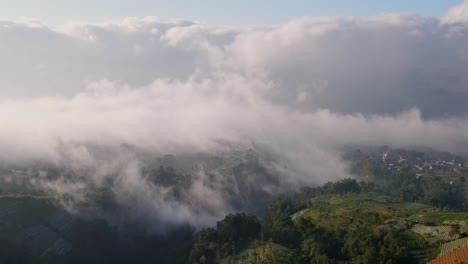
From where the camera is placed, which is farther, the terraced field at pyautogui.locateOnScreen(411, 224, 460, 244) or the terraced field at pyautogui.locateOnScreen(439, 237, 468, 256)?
the terraced field at pyautogui.locateOnScreen(411, 224, 460, 244)

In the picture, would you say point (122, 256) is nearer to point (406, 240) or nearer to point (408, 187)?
point (406, 240)

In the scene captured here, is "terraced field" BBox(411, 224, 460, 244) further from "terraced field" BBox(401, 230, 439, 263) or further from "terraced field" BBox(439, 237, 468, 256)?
"terraced field" BBox(439, 237, 468, 256)

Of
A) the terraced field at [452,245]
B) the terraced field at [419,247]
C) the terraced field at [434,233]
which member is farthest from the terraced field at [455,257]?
the terraced field at [434,233]

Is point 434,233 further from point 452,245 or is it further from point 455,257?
point 455,257

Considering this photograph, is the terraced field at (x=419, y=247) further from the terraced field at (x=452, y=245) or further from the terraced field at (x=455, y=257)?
the terraced field at (x=455, y=257)

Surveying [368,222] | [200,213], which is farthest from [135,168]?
[368,222]

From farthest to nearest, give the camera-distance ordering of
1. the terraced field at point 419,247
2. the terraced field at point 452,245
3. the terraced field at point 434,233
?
the terraced field at point 434,233 → the terraced field at point 419,247 → the terraced field at point 452,245

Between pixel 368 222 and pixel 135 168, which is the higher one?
pixel 135 168

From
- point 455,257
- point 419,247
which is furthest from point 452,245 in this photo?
point 455,257

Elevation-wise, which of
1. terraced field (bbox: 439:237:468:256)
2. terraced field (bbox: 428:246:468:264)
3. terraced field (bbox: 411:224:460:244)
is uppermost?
terraced field (bbox: 411:224:460:244)

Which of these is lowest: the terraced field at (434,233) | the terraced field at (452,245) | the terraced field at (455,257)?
the terraced field at (455,257)

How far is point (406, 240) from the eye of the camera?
62344 mm

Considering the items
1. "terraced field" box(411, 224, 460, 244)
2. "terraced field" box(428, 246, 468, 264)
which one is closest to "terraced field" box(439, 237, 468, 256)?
"terraced field" box(411, 224, 460, 244)

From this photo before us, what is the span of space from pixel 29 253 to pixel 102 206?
88.9 ft
